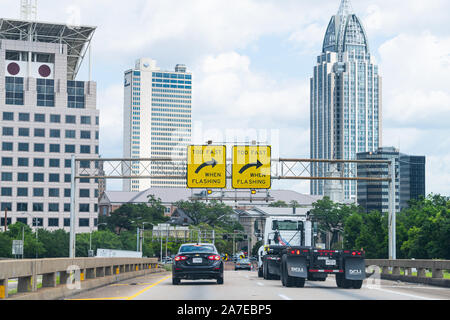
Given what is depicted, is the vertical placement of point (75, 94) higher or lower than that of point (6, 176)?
higher

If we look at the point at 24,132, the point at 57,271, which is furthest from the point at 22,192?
the point at 57,271

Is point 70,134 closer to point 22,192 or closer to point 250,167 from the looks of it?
point 22,192

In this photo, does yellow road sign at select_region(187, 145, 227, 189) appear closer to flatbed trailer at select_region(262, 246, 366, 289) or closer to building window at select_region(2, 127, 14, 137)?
flatbed trailer at select_region(262, 246, 366, 289)

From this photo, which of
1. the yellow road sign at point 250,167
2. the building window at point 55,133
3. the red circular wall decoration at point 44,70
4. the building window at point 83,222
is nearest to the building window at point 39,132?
the building window at point 55,133

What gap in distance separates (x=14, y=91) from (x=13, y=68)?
4324 millimetres

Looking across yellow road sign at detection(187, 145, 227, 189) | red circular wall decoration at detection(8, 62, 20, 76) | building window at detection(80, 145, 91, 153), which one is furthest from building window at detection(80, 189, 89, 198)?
yellow road sign at detection(187, 145, 227, 189)

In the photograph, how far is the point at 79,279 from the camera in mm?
23422

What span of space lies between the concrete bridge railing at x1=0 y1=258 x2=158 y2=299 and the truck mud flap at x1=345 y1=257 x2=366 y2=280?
8.72 metres

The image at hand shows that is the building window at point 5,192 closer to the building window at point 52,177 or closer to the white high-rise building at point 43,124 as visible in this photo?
the white high-rise building at point 43,124

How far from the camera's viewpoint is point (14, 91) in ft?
445

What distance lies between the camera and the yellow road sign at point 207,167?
44.2 meters

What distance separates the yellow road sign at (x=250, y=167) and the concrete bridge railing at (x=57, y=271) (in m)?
11.6

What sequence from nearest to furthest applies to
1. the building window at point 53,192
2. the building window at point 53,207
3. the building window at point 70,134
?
1. the building window at point 53,207
2. the building window at point 53,192
3. the building window at point 70,134

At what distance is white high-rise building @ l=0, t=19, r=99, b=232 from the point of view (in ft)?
433
